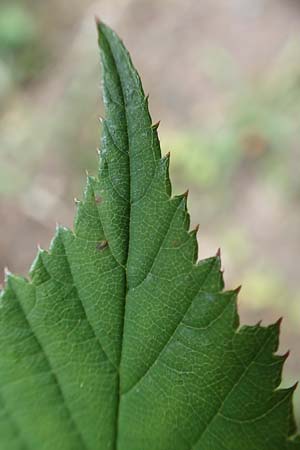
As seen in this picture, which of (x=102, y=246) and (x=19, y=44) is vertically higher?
(x=19, y=44)

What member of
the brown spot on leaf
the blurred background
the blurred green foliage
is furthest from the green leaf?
the blurred green foliage

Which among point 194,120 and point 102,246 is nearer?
point 102,246

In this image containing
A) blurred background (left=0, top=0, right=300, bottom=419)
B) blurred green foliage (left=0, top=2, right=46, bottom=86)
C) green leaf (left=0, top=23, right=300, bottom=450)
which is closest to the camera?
green leaf (left=0, top=23, right=300, bottom=450)

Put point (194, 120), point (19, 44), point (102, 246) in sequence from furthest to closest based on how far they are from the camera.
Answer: point (19, 44), point (194, 120), point (102, 246)

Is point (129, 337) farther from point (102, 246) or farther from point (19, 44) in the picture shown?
point (19, 44)

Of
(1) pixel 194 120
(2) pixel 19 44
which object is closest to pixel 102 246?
(1) pixel 194 120

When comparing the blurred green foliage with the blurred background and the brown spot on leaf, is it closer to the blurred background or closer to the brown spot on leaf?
the blurred background
